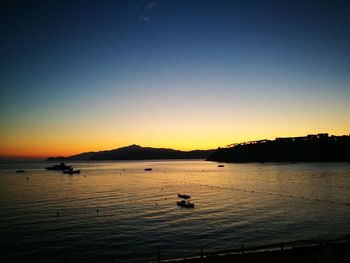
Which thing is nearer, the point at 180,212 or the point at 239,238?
the point at 239,238

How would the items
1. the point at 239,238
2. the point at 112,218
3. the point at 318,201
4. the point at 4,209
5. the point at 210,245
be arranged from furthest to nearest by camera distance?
the point at 318,201, the point at 4,209, the point at 112,218, the point at 239,238, the point at 210,245

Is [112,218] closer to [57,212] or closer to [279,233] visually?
[57,212]

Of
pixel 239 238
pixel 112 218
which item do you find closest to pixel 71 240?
pixel 112 218

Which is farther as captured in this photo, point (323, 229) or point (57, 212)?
point (57, 212)

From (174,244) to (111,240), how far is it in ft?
36.5

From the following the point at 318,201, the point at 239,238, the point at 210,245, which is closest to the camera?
the point at 210,245

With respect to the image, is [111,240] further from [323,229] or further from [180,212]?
[323,229]

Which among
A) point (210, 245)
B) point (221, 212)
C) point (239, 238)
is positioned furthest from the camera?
point (221, 212)

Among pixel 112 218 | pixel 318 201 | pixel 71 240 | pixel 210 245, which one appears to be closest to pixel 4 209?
pixel 112 218

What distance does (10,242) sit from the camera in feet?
156

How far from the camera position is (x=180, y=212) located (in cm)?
7056

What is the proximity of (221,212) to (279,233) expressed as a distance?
827 inches

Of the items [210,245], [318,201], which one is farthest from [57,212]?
[318,201]

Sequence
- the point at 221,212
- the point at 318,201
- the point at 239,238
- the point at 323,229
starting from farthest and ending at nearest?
the point at 318,201 < the point at 221,212 < the point at 323,229 < the point at 239,238
